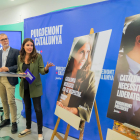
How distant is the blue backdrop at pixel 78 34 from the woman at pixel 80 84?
1.85ft

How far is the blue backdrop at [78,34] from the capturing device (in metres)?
1.73

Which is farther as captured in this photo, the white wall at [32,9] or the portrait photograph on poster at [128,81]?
the white wall at [32,9]

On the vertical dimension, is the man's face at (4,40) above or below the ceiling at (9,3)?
below

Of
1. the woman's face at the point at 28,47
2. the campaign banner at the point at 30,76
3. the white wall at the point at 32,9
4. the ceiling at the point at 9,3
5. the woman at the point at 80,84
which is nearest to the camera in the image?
the woman at the point at 80,84

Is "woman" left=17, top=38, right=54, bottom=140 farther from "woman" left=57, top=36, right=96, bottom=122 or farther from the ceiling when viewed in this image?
the ceiling

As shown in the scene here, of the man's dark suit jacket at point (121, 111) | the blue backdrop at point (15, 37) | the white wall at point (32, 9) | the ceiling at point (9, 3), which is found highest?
the ceiling at point (9, 3)

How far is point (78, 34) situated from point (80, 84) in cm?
100

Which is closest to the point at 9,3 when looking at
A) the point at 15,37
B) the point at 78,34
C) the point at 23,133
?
the point at 15,37

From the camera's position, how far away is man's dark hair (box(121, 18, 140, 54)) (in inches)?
36.4

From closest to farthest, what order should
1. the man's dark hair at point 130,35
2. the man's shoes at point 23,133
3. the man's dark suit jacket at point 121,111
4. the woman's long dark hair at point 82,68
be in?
the man's dark suit jacket at point 121,111, the man's dark hair at point 130,35, the woman's long dark hair at point 82,68, the man's shoes at point 23,133

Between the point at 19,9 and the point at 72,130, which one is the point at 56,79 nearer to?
the point at 72,130

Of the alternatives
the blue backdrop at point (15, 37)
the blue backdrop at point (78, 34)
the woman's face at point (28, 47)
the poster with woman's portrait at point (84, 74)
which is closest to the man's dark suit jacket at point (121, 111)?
the poster with woman's portrait at point (84, 74)

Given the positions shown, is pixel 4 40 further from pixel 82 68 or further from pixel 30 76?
pixel 82 68

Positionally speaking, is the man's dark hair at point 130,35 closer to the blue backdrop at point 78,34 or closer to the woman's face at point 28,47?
the blue backdrop at point 78,34
